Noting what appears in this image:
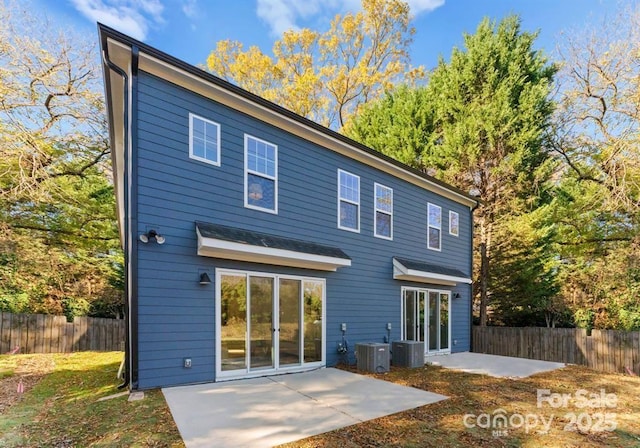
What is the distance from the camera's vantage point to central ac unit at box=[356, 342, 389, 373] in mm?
8242

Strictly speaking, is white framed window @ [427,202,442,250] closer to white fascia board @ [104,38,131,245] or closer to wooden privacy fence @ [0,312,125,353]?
white fascia board @ [104,38,131,245]

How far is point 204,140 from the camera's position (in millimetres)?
6875

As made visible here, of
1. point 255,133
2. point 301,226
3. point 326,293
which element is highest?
point 255,133

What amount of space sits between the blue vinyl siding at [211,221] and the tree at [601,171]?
31.2ft

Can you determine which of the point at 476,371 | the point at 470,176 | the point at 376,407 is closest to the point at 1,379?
the point at 376,407

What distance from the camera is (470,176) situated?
674 inches

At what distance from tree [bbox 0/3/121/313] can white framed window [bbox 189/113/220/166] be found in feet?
23.3

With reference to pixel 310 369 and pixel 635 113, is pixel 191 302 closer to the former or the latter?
pixel 310 369

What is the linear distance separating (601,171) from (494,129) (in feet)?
14.3

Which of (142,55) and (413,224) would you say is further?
(413,224)

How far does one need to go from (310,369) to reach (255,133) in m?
4.92

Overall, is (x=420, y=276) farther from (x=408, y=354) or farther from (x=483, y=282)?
(x=483, y=282)

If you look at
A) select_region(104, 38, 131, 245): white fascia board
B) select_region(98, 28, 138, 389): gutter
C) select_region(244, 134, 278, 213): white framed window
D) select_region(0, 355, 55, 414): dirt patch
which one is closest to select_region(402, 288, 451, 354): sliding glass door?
select_region(244, 134, 278, 213): white framed window

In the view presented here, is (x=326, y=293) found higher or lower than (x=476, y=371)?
higher
